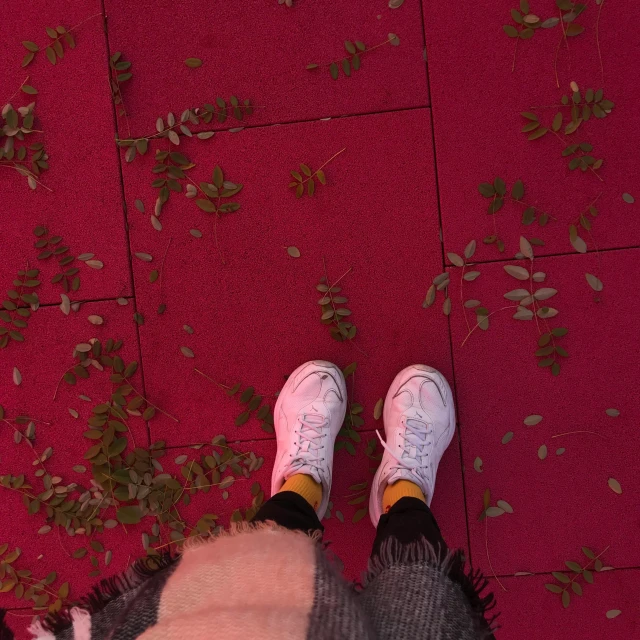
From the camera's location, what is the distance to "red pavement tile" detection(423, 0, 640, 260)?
4.71ft

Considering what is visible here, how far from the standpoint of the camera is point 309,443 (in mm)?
1427

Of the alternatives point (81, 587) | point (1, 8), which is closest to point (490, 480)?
point (81, 587)

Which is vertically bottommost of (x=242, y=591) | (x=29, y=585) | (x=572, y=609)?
(x=572, y=609)

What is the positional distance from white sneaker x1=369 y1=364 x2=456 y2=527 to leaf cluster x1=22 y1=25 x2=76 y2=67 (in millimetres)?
1332

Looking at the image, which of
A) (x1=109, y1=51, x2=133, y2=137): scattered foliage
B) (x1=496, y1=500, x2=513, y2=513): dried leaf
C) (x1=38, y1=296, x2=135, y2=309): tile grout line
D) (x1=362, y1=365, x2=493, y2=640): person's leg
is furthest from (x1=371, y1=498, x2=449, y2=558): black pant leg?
(x1=109, y1=51, x2=133, y2=137): scattered foliage

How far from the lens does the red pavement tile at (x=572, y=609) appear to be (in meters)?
1.47

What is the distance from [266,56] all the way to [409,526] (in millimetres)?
1281

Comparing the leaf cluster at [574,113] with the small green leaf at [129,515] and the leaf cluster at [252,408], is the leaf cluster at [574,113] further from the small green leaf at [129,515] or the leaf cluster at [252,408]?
the small green leaf at [129,515]

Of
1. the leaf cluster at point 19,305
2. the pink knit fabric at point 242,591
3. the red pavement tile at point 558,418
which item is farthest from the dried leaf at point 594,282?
the leaf cluster at point 19,305

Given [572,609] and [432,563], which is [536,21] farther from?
[572,609]

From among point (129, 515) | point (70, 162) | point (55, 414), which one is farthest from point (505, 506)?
point (70, 162)

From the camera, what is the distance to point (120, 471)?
1.51 metres

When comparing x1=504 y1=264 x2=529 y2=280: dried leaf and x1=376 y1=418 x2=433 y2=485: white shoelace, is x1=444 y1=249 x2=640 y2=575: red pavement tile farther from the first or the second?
x1=376 y1=418 x2=433 y2=485: white shoelace

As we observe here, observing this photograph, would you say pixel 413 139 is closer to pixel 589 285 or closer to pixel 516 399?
pixel 589 285
